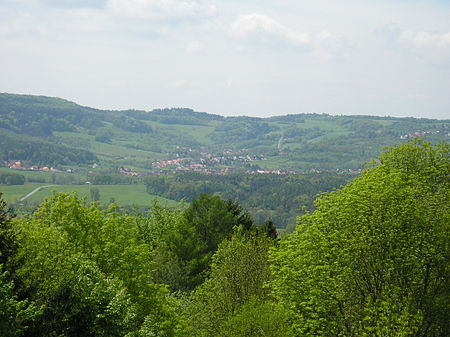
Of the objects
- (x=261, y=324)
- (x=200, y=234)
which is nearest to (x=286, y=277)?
(x=261, y=324)

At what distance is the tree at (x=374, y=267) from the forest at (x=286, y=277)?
59 mm

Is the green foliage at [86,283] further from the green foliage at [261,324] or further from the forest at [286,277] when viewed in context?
the green foliage at [261,324]

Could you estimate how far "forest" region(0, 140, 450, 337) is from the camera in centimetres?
2264

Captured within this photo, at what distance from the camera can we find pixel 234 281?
119 ft

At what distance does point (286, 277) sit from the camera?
28656 mm

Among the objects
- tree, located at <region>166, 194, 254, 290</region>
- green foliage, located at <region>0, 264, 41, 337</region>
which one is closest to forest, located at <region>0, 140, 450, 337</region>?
green foliage, located at <region>0, 264, 41, 337</region>

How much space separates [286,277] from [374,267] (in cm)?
488

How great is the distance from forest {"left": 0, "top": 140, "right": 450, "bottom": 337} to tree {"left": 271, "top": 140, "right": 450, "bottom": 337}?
2.3 inches

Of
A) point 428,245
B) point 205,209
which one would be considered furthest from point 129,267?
point 205,209

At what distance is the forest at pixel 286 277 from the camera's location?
22.6 m

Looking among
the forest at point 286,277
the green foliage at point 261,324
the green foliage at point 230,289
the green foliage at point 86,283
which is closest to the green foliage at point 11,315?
the forest at point 286,277

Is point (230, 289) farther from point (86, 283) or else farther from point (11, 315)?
point (11, 315)

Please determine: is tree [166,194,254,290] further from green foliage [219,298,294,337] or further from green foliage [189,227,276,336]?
green foliage [219,298,294,337]

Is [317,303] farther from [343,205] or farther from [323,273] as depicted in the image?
[343,205]
